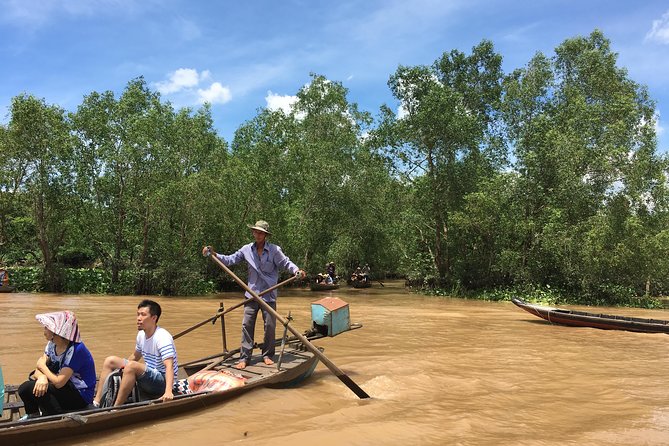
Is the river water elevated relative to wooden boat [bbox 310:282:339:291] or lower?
elevated

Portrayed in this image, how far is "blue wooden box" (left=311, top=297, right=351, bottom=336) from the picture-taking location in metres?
6.77

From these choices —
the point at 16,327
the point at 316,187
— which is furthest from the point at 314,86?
the point at 16,327

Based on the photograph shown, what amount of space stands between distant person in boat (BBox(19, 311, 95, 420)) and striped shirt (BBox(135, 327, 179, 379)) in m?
0.52

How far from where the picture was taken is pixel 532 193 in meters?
22.4

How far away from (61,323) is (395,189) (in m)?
24.7

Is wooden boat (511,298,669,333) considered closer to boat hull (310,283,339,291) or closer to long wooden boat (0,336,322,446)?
long wooden boat (0,336,322,446)

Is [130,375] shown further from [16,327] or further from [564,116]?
[564,116]

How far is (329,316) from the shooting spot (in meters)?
6.75

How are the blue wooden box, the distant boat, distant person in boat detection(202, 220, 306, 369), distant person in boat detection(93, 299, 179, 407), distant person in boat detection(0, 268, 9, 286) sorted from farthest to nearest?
the distant boat < distant person in boat detection(0, 268, 9, 286) < the blue wooden box < distant person in boat detection(202, 220, 306, 369) < distant person in boat detection(93, 299, 179, 407)

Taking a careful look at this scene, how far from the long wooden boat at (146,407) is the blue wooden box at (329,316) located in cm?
54

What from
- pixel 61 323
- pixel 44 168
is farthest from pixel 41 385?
pixel 44 168

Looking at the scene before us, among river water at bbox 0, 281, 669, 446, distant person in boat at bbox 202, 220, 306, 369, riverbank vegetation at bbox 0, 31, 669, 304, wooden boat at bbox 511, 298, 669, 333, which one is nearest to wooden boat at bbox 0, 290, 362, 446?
river water at bbox 0, 281, 669, 446

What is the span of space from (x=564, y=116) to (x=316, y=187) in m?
12.7

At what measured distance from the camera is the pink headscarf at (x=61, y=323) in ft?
11.9
